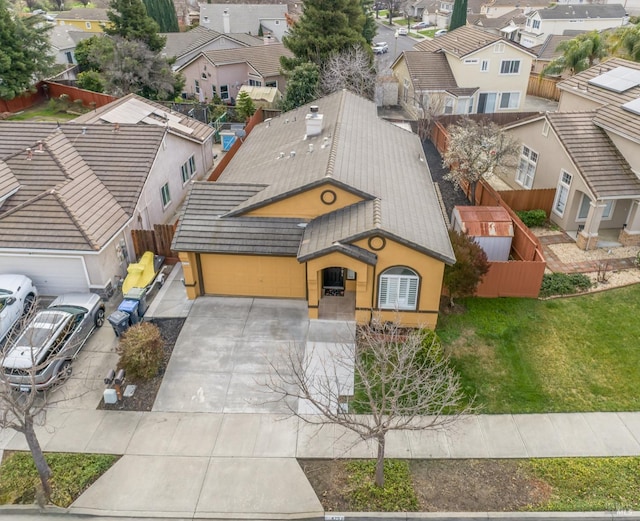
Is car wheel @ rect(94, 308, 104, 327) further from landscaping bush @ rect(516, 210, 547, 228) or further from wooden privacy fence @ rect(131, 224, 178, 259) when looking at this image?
landscaping bush @ rect(516, 210, 547, 228)

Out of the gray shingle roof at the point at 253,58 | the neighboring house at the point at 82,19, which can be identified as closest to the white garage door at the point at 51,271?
the gray shingle roof at the point at 253,58

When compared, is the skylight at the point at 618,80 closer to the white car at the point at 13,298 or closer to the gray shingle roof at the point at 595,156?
the gray shingle roof at the point at 595,156

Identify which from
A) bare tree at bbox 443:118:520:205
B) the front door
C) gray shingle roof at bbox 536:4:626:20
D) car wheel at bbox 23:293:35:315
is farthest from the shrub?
gray shingle roof at bbox 536:4:626:20

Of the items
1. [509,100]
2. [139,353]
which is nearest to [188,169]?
[139,353]

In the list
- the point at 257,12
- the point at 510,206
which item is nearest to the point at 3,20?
the point at 257,12

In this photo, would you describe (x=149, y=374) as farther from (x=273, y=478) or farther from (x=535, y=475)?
(x=535, y=475)
